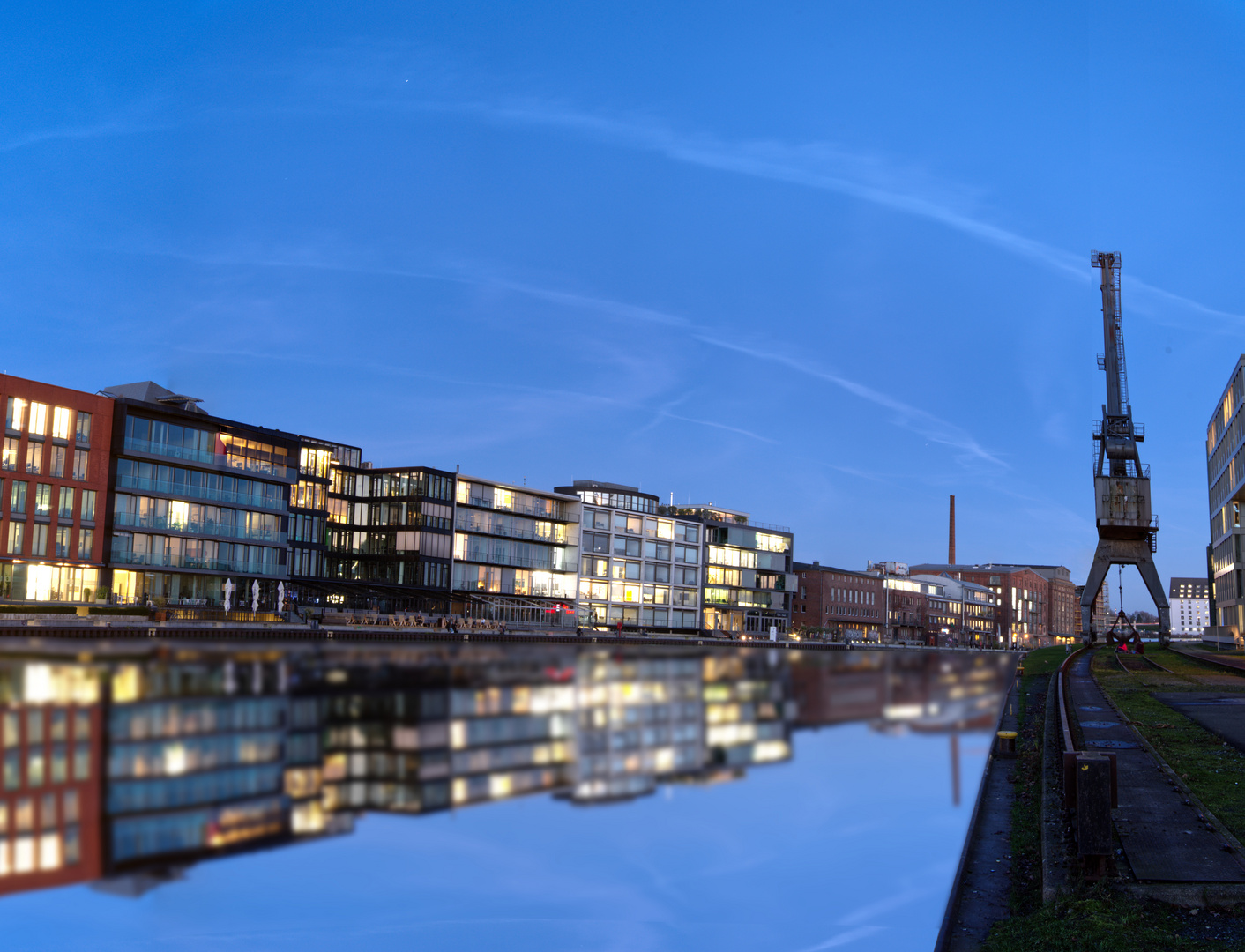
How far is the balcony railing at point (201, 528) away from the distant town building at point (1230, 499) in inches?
3079

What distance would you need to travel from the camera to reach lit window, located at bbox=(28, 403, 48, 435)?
64.7 meters

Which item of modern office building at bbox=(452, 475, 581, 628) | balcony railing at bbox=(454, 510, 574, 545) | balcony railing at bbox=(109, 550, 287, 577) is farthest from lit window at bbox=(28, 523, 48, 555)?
balcony railing at bbox=(454, 510, 574, 545)

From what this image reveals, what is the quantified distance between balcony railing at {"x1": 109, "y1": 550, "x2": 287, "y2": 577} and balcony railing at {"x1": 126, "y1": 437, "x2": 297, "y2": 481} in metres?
7.40

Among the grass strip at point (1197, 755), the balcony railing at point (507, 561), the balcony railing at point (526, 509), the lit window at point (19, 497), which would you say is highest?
the balcony railing at point (526, 509)

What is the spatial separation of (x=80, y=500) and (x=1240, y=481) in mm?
87978

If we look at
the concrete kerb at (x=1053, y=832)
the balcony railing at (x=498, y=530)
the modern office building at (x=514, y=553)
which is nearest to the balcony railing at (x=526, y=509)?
the modern office building at (x=514, y=553)

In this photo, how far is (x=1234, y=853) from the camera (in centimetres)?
761

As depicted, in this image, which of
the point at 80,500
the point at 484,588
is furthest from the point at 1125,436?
the point at 80,500

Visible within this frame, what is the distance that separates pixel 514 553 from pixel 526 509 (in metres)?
5.19

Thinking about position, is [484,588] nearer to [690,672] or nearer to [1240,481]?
[1240,481]

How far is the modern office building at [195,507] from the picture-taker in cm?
7025

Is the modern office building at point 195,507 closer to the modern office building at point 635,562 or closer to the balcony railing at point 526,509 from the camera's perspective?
the balcony railing at point 526,509

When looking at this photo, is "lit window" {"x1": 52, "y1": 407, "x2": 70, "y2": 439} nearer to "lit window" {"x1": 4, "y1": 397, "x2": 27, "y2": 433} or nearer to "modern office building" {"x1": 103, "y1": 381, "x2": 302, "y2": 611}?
"lit window" {"x1": 4, "y1": 397, "x2": 27, "y2": 433}

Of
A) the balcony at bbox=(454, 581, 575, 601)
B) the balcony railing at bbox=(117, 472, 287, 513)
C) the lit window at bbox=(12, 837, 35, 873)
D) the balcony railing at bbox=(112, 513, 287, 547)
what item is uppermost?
the balcony railing at bbox=(117, 472, 287, 513)
